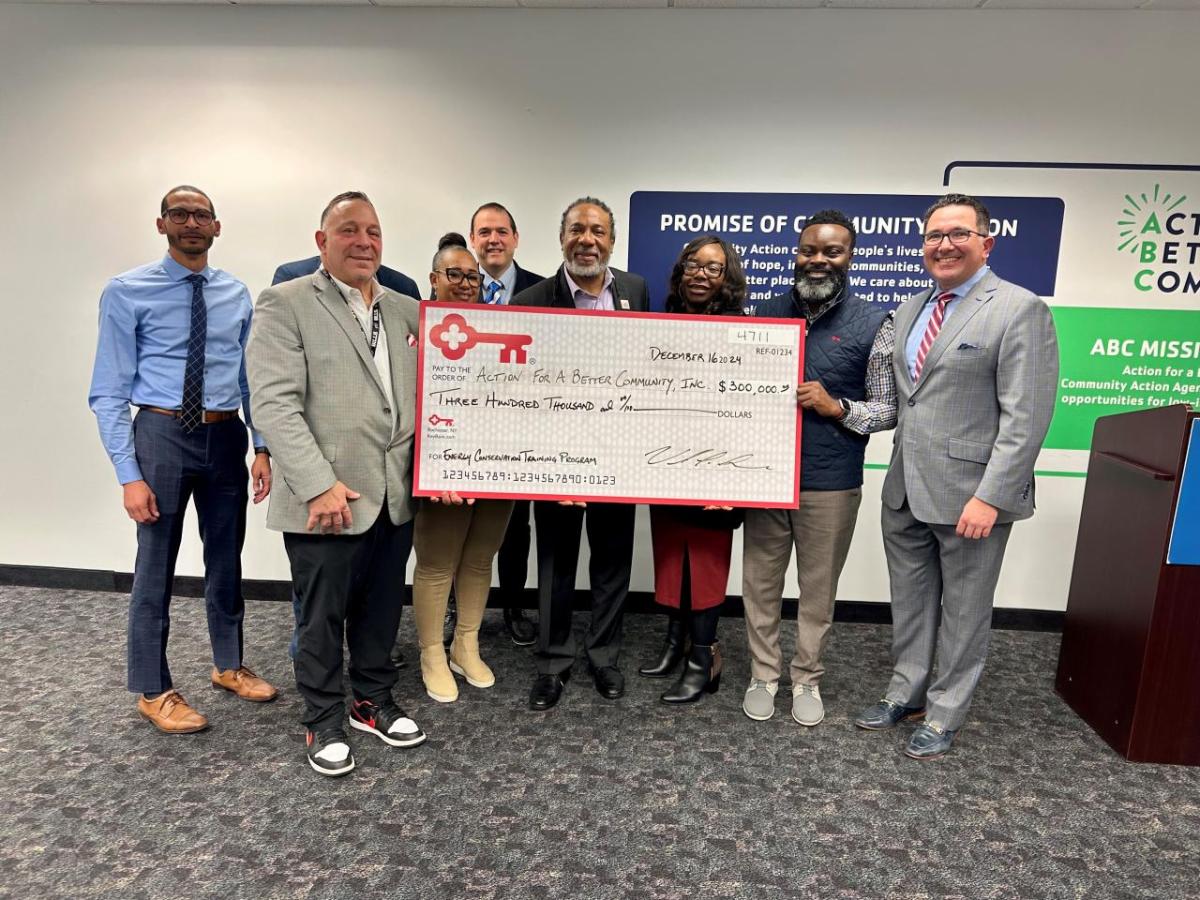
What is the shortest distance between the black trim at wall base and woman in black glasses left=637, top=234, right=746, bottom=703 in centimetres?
81

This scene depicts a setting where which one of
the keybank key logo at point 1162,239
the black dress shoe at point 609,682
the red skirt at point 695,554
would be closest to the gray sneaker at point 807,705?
the red skirt at point 695,554

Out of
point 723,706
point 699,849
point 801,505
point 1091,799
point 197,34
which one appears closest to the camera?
point 699,849

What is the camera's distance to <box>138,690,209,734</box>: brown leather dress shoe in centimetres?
217

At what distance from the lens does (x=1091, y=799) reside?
1.94m

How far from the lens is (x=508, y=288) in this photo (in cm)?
279

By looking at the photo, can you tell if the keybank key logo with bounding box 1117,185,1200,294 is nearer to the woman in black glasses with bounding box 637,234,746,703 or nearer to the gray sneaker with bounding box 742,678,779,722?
the woman in black glasses with bounding box 637,234,746,703

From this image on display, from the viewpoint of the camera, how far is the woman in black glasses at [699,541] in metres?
2.24

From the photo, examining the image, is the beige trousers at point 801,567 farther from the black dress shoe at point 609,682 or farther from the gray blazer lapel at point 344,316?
the gray blazer lapel at point 344,316

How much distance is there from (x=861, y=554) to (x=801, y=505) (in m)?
1.29

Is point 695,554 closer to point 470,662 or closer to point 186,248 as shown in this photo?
point 470,662

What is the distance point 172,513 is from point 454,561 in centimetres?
92

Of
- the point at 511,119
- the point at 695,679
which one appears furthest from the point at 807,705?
the point at 511,119

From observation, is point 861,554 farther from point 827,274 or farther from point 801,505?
point 827,274

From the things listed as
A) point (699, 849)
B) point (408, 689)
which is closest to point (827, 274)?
point (699, 849)
